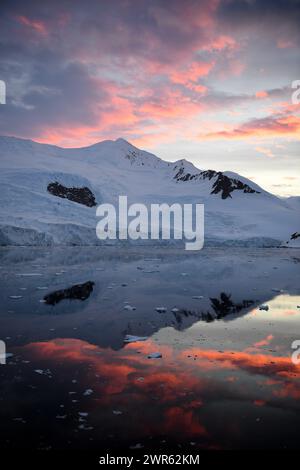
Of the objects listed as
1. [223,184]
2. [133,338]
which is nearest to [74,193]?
[223,184]

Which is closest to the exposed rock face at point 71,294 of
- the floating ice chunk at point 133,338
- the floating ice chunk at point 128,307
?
the floating ice chunk at point 128,307

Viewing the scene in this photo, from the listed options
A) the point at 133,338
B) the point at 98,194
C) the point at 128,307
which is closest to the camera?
the point at 133,338

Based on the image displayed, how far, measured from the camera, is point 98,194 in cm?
6581

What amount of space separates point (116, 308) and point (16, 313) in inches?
99.2

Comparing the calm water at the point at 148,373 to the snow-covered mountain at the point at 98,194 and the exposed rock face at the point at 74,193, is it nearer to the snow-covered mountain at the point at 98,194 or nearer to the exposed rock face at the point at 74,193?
the snow-covered mountain at the point at 98,194

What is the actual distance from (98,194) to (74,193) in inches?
223

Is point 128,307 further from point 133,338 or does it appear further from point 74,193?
point 74,193

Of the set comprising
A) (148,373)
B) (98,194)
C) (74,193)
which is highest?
(98,194)

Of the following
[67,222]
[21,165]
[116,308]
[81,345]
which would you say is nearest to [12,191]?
[67,222]

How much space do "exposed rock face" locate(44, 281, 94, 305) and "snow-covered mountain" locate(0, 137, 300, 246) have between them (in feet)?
85.0

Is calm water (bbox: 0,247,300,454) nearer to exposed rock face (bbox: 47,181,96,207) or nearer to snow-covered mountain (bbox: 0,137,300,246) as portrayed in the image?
snow-covered mountain (bbox: 0,137,300,246)

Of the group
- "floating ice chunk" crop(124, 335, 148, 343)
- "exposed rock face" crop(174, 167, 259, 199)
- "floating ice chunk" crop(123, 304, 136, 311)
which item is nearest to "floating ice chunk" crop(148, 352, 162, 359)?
"floating ice chunk" crop(124, 335, 148, 343)

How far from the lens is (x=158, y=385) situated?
5.49m
